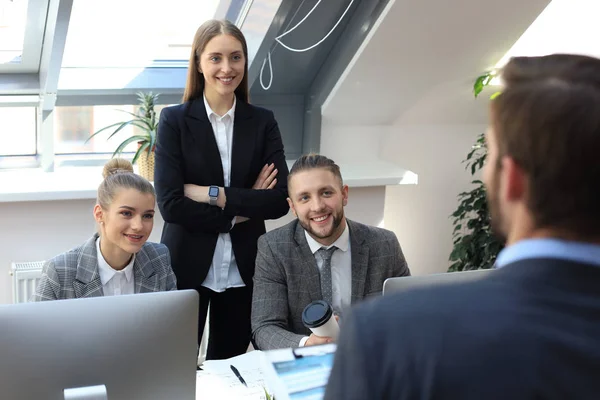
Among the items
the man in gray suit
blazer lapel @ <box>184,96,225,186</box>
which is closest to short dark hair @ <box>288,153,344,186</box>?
the man in gray suit

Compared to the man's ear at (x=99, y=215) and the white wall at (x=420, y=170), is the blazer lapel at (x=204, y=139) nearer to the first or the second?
the man's ear at (x=99, y=215)

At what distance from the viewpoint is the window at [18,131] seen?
363 cm

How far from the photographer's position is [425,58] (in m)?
3.62

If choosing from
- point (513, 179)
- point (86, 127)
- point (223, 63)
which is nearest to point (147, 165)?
point (86, 127)

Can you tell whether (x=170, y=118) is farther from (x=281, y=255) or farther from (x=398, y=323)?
(x=398, y=323)

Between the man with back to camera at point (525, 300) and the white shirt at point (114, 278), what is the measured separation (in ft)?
5.83

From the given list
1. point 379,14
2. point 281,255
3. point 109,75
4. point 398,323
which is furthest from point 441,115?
point 398,323

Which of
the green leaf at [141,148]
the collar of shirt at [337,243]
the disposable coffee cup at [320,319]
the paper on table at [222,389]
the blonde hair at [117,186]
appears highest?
the green leaf at [141,148]

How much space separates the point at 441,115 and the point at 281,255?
1.94 m

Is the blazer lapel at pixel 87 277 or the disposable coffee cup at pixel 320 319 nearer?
the disposable coffee cup at pixel 320 319

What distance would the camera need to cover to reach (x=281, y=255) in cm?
247

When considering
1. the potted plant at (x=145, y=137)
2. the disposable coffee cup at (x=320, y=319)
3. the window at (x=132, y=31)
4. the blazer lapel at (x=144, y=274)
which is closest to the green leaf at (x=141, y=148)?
the potted plant at (x=145, y=137)

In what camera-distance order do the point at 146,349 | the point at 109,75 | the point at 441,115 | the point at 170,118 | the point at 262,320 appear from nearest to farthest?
the point at 146,349, the point at 262,320, the point at 170,118, the point at 109,75, the point at 441,115

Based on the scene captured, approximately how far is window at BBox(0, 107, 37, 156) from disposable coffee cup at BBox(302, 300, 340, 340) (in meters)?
2.20
